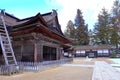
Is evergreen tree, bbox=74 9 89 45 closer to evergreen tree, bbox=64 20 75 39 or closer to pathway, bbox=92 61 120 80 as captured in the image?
evergreen tree, bbox=64 20 75 39

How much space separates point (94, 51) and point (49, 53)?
2917cm

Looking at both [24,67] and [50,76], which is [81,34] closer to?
[24,67]

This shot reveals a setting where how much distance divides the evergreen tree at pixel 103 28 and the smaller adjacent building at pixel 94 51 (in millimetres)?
5661

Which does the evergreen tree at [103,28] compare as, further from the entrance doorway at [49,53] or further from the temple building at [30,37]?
the temple building at [30,37]

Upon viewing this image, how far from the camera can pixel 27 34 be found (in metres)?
10.0

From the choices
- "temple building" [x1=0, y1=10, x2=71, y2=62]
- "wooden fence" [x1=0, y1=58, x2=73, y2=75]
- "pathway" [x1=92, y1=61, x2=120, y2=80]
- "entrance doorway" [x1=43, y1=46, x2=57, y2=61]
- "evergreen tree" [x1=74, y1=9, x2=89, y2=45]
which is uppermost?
"evergreen tree" [x1=74, y1=9, x2=89, y2=45]

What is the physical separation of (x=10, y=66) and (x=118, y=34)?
38154 millimetres

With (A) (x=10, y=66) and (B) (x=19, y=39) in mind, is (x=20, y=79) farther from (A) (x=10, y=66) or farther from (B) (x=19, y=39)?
(B) (x=19, y=39)

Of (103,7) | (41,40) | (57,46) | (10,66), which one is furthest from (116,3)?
(10,66)

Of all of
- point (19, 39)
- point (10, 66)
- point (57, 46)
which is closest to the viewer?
point (10, 66)

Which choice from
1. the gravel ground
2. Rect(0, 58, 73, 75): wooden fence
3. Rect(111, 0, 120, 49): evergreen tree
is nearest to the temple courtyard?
the gravel ground

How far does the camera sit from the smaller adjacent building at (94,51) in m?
38.9

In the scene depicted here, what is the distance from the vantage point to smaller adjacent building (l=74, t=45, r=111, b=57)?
38.9m

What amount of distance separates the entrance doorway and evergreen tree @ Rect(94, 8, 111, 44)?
32.3 meters
